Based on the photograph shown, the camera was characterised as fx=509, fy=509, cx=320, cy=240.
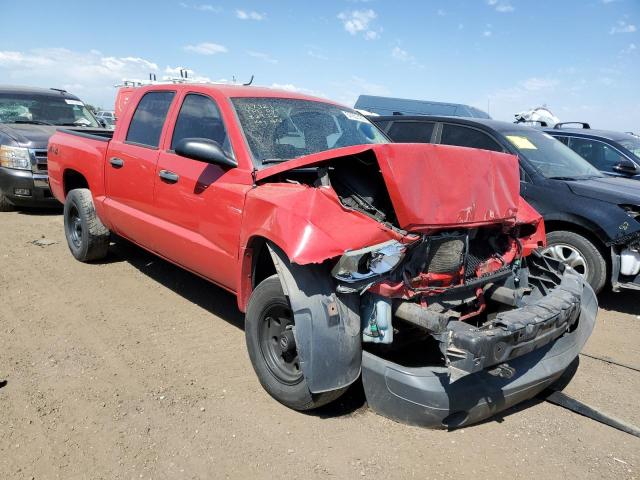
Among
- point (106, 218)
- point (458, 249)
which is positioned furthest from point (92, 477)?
point (106, 218)

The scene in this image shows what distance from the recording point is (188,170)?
12.3ft

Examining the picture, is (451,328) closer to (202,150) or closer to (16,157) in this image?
(202,150)

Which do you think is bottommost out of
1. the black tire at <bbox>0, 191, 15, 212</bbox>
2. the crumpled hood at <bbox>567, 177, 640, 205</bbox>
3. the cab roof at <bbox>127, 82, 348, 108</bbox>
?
the black tire at <bbox>0, 191, 15, 212</bbox>

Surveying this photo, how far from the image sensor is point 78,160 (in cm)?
527

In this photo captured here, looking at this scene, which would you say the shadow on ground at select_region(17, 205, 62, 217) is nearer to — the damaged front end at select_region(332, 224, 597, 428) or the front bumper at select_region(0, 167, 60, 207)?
the front bumper at select_region(0, 167, 60, 207)

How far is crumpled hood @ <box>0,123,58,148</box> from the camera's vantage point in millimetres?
7641

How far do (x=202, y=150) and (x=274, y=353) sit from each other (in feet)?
4.42

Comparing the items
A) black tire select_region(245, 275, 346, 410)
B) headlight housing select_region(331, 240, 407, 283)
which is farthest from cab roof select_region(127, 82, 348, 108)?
headlight housing select_region(331, 240, 407, 283)

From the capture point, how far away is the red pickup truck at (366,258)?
8.41 ft

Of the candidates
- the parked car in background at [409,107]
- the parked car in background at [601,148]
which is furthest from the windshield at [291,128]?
the parked car in background at [409,107]

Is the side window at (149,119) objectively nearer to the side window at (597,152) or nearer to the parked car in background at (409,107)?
the side window at (597,152)

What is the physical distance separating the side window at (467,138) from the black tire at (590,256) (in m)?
1.16

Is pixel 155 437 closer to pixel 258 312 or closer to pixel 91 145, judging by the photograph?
pixel 258 312

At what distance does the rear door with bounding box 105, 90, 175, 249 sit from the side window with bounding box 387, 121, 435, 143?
292cm
